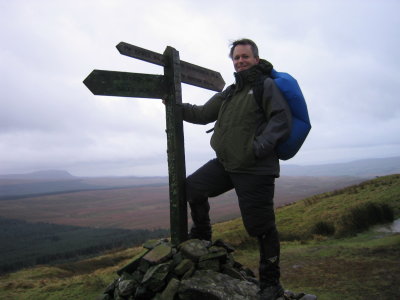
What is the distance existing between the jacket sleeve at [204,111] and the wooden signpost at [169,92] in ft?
0.46

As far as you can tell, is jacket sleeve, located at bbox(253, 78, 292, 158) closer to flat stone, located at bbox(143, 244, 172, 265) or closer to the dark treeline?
flat stone, located at bbox(143, 244, 172, 265)

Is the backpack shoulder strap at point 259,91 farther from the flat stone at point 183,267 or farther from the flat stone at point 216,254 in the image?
the flat stone at point 183,267

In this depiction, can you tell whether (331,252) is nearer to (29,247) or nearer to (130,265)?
(130,265)

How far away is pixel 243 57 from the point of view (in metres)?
4.14

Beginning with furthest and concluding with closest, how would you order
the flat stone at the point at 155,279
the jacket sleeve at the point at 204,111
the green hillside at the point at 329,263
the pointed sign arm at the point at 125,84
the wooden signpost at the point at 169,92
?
the green hillside at the point at 329,263 < the jacket sleeve at the point at 204,111 < the wooden signpost at the point at 169,92 < the pointed sign arm at the point at 125,84 < the flat stone at the point at 155,279

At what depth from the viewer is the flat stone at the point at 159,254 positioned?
444 cm

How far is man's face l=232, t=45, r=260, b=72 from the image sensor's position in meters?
4.14

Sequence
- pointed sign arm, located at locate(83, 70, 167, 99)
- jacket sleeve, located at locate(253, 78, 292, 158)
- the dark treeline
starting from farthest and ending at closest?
the dark treeline → pointed sign arm, located at locate(83, 70, 167, 99) → jacket sleeve, located at locate(253, 78, 292, 158)

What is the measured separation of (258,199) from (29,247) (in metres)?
83.4

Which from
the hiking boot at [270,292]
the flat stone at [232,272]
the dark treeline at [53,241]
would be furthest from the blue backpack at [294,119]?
the dark treeline at [53,241]

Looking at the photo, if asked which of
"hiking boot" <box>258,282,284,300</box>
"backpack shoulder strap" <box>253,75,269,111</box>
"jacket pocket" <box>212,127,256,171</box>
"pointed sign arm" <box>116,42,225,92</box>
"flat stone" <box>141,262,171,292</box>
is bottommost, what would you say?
"hiking boot" <box>258,282,284,300</box>

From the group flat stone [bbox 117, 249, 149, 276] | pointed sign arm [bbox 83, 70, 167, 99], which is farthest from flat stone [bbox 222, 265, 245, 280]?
pointed sign arm [bbox 83, 70, 167, 99]

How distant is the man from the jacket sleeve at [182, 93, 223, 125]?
0.46 meters

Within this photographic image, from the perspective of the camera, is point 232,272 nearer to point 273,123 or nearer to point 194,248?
point 194,248
